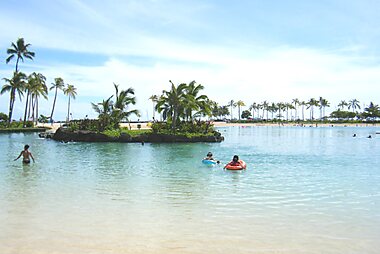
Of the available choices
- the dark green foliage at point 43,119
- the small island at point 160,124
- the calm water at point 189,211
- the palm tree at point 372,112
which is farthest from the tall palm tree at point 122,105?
the palm tree at point 372,112

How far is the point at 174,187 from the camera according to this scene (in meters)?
16.1

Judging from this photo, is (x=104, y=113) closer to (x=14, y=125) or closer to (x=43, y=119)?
(x=14, y=125)

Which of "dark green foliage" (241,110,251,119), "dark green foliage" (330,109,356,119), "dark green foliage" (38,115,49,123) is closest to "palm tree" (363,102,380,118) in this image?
"dark green foliage" (330,109,356,119)

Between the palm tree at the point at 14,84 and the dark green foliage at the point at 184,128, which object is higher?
the palm tree at the point at 14,84

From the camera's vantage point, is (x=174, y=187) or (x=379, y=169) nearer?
(x=174, y=187)

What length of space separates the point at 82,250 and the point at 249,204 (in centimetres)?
629

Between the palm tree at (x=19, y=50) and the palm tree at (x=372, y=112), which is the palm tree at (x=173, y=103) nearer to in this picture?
the palm tree at (x=19, y=50)

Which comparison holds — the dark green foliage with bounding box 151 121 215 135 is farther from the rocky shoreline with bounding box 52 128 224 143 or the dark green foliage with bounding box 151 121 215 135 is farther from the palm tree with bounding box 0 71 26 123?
the palm tree with bounding box 0 71 26 123

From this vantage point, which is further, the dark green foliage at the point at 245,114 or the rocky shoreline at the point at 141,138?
the dark green foliage at the point at 245,114

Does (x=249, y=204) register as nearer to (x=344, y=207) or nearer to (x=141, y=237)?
(x=344, y=207)

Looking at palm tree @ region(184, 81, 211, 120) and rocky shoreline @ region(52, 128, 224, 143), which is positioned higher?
palm tree @ region(184, 81, 211, 120)

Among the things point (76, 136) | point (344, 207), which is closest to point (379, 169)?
point (344, 207)

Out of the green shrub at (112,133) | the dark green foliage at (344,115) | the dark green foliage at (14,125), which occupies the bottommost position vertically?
the green shrub at (112,133)

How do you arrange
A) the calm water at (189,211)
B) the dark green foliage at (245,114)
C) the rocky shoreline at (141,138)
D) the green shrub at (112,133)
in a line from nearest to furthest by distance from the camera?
1. the calm water at (189,211)
2. the rocky shoreline at (141,138)
3. the green shrub at (112,133)
4. the dark green foliage at (245,114)
